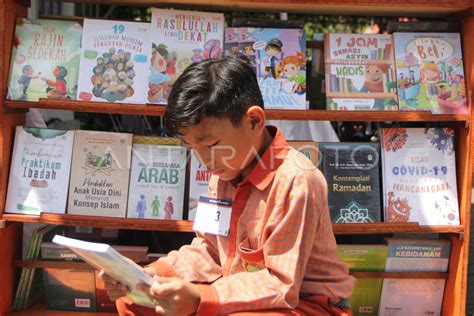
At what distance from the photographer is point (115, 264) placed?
144 cm

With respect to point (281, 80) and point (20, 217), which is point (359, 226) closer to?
point (281, 80)

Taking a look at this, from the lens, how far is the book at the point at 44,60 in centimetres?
258

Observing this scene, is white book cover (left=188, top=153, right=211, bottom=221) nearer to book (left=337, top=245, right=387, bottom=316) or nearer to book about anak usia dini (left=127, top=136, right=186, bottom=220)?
book about anak usia dini (left=127, top=136, right=186, bottom=220)

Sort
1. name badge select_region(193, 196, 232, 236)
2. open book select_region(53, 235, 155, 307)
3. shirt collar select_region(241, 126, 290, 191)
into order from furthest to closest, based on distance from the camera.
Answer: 1. name badge select_region(193, 196, 232, 236)
2. shirt collar select_region(241, 126, 290, 191)
3. open book select_region(53, 235, 155, 307)

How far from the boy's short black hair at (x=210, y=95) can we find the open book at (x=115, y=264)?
398 mm

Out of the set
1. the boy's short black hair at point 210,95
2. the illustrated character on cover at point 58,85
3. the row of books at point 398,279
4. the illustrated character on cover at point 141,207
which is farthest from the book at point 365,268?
the illustrated character on cover at point 58,85

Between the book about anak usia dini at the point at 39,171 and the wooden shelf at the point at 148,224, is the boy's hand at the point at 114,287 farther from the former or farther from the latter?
the book about anak usia dini at the point at 39,171

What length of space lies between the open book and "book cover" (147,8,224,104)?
126 centimetres

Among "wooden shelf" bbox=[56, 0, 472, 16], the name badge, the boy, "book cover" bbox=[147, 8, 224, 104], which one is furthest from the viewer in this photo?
"book cover" bbox=[147, 8, 224, 104]

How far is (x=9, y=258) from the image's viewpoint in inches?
105

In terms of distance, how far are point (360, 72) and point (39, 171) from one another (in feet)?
5.09

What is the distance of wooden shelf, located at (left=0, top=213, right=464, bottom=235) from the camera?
2553 millimetres

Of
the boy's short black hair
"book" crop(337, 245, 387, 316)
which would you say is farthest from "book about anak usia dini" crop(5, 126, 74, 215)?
"book" crop(337, 245, 387, 316)

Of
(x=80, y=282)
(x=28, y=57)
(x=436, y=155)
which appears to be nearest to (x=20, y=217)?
(x=80, y=282)
